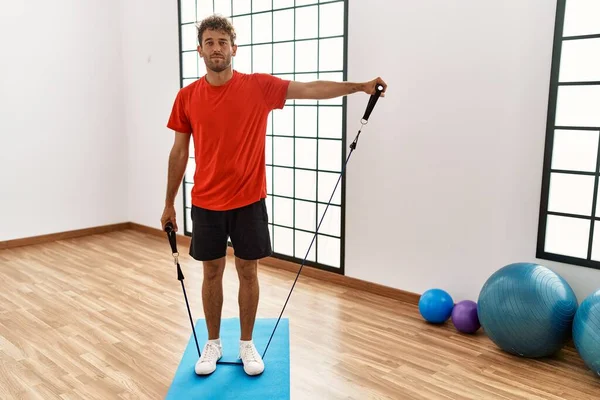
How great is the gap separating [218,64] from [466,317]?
1.95m

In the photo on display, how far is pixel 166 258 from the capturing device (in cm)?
489

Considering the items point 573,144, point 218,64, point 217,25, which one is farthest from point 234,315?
point 573,144

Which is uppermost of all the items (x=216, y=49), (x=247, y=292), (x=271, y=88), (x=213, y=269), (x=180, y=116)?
(x=216, y=49)

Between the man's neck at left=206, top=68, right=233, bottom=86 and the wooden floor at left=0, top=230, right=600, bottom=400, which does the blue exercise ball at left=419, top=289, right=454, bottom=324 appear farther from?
the man's neck at left=206, top=68, right=233, bottom=86

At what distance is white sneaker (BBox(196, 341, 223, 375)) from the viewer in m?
→ 2.61

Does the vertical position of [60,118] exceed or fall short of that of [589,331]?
it exceeds it

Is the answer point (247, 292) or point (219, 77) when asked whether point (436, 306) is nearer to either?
point (247, 292)

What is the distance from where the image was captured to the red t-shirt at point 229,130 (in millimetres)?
2434

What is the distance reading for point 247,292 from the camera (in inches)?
104

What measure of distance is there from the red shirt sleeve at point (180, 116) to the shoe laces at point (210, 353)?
102 centimetres

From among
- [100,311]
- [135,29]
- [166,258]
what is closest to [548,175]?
[100,311]

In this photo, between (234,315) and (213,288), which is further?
(234,315)

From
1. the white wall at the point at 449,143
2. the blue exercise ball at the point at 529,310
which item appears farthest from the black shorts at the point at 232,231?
the white wall at the point at 449,143

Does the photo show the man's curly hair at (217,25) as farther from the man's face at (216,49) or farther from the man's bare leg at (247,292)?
the man's bare leg at (247,292)
